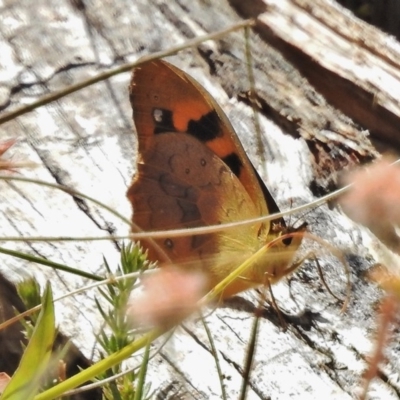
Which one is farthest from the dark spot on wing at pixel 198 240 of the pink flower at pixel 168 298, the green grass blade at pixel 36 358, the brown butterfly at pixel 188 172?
the pink flower at pixel 168 298

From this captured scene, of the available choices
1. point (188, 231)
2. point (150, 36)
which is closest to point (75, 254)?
point (188, 231)

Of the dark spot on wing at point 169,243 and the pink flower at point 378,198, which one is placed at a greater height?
the dark spot on wing at point 169,243

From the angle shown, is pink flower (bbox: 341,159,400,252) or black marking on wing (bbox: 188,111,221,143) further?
black marking on wing (bbox: 188,111,221,143)

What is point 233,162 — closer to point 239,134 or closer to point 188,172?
point 188,172

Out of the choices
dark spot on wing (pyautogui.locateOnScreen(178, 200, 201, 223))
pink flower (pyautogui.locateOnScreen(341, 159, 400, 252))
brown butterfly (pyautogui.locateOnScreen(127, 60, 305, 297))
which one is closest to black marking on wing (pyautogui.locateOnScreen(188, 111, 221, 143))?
brown butterfly (pyautogui.locateOnScreen(127, 60, 305, 297))

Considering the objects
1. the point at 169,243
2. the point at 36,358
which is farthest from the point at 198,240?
the point at 36,358

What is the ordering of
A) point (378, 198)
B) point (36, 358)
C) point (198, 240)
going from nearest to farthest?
point (378, 198) → point (36, 358) → point (198, 240)

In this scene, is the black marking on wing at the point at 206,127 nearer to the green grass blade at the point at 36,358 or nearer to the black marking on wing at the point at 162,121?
the black marking on wing at the point at 162,121

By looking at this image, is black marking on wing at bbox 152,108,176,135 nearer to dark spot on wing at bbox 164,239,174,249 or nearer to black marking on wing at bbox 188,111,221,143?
black marking on wing at bbox 188,111,221,143
